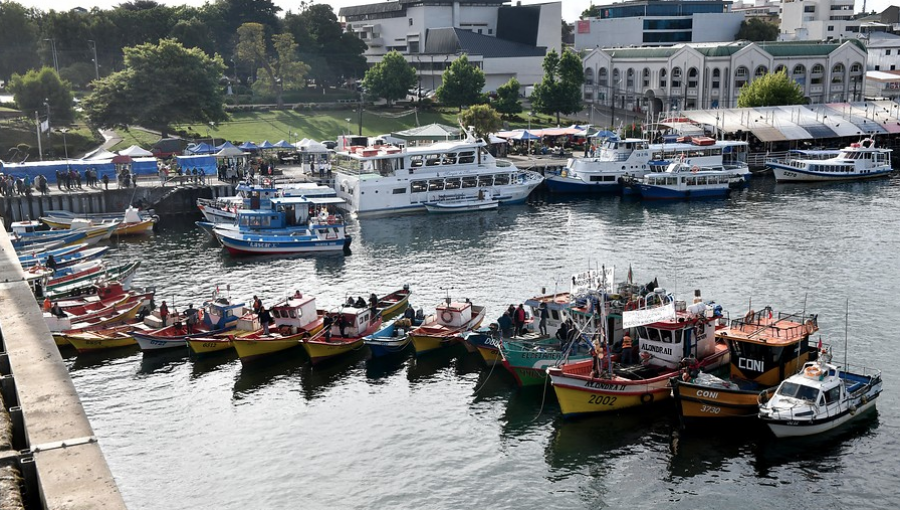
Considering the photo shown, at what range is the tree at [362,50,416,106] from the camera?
126688 millimetres

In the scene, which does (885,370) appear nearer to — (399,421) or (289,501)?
(399,421)

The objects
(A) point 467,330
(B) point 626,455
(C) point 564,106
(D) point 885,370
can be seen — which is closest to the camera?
(B) point 626,455

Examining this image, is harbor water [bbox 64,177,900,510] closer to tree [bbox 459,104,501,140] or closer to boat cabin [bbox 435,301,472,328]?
boat cabin [bbox 435,301,472,328]

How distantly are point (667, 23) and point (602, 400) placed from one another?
129 m

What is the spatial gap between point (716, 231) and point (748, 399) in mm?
36981

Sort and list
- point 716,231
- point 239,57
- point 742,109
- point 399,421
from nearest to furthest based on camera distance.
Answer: point 399,421, point 716,231, point 742,109, point 239,57

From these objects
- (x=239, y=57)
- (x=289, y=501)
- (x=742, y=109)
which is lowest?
(x=289, y=501)

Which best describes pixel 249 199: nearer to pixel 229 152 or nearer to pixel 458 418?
pixel 229 152

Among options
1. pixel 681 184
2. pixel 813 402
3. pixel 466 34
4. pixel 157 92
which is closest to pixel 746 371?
pixel 813 402

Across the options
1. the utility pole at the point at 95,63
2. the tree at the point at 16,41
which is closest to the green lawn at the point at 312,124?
the utility pole at the point at 95,63

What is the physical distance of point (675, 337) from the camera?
118 feet

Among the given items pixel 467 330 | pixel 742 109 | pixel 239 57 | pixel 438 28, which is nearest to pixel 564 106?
pixel 742 109

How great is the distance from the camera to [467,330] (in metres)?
42.3

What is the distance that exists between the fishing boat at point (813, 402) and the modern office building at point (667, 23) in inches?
4895
